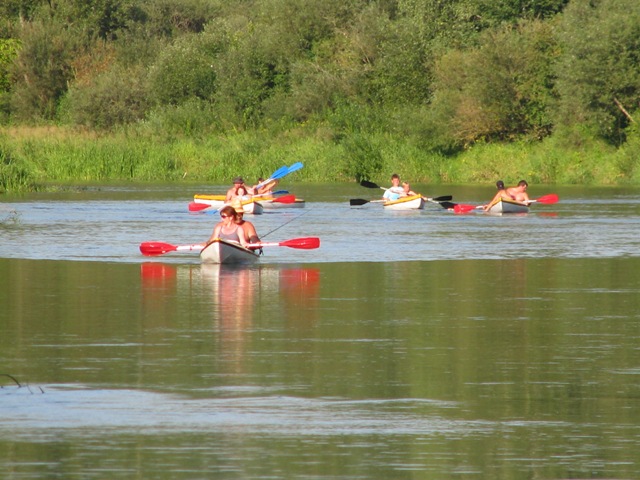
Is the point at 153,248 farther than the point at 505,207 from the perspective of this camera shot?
No

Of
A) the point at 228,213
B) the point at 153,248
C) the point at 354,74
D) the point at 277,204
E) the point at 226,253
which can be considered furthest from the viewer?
the point at 354,74

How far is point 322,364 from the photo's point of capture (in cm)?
1202

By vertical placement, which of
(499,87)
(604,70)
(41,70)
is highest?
(41,70)

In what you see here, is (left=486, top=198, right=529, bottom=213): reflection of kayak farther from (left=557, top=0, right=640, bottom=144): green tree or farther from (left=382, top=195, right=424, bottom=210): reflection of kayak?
(left=557, top=0, right=640, bottom=144): green tree

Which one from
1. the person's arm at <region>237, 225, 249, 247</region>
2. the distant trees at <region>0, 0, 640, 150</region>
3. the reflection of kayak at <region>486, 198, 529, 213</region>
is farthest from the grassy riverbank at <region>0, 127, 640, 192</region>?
the person's arm at <region>237, 225, 249, 247</region>

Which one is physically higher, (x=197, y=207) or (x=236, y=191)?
(x=236, y=191)

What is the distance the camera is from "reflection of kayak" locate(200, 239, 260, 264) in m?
21.2

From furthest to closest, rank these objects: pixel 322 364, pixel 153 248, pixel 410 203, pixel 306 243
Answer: pixel 410 203 < pixel 306 243 < pixel 153 248 < pixel 322 364

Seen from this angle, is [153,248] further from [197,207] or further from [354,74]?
[354,74]

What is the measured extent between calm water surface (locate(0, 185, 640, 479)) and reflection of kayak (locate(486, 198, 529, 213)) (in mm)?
12618

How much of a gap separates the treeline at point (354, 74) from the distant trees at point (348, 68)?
7cm

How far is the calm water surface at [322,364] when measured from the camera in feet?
28.6

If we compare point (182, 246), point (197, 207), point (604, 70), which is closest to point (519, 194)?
point (197, 207)

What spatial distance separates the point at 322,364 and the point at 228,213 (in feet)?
30.9
